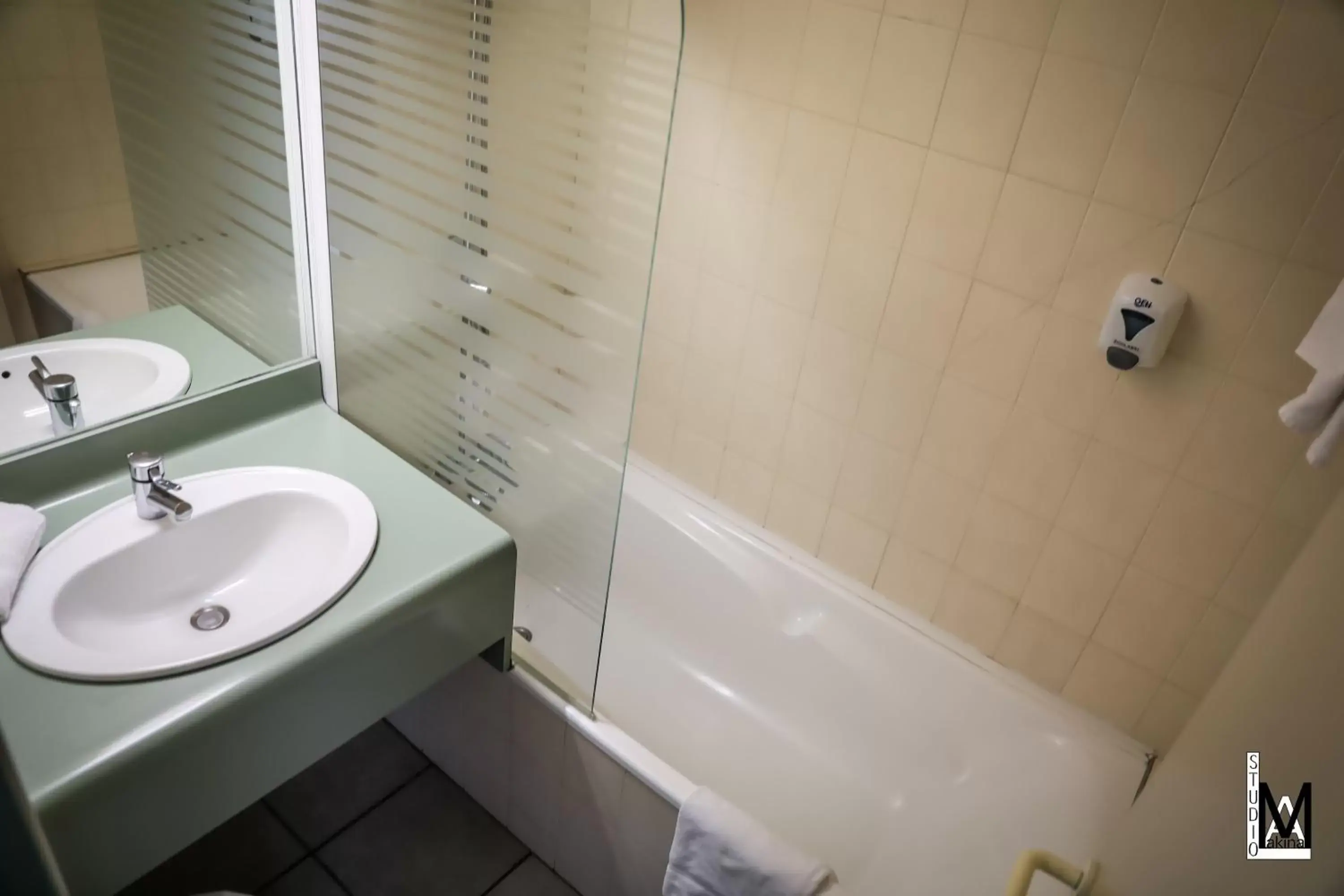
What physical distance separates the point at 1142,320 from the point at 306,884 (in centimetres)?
191

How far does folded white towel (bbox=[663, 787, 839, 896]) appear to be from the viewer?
1.39m

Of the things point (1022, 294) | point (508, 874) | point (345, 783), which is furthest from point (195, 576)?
point (1022, 294)

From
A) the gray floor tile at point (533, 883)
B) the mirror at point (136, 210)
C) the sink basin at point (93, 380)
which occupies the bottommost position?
the gray floor tile at point (533, 883)

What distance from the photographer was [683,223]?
209 cm

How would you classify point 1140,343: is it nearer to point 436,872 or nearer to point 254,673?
point 254,673

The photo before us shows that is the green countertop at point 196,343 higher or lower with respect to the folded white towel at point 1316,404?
lower

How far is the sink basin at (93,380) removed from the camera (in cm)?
129

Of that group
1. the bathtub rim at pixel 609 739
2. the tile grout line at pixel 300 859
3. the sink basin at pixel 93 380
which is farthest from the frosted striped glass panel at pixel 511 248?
the tile grout line at pixel 300 859

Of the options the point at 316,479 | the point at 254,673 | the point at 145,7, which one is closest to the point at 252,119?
the point at 145,7

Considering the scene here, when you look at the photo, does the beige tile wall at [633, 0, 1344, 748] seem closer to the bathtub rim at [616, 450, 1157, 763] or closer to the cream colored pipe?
the bathtub rim at [616, 450, 1157, 763]

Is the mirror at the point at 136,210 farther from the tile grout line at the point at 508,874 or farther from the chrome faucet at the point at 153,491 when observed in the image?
the tile grout line at the point at 508,874

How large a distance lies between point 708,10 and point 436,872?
1913mm

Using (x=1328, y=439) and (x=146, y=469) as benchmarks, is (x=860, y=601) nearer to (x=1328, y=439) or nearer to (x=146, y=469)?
(x=1328, y=439)

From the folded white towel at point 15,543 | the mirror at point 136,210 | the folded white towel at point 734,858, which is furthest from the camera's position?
the folded white towel at point 734,858
